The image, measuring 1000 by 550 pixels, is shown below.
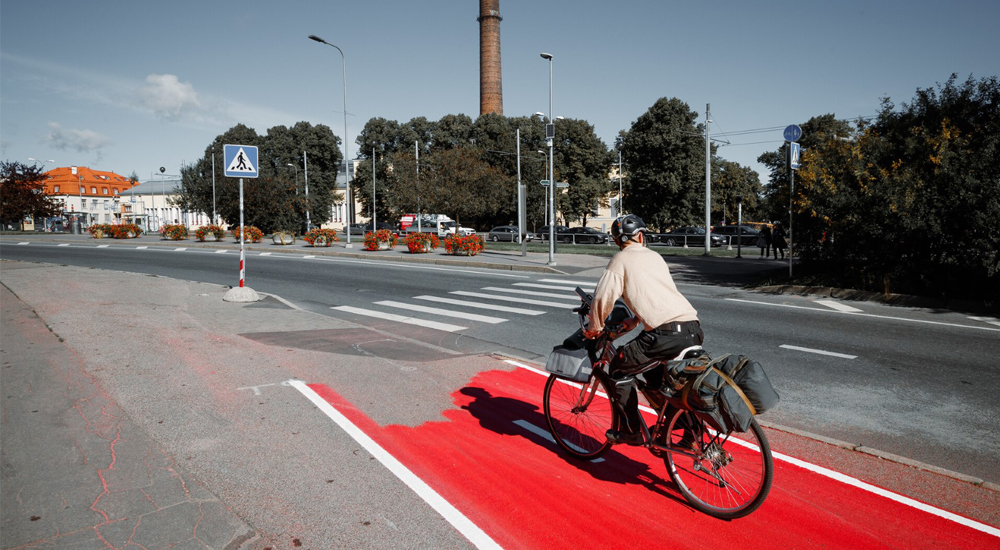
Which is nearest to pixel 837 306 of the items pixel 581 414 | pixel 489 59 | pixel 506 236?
pixel 581 414

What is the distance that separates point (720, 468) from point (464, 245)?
23.5 metres

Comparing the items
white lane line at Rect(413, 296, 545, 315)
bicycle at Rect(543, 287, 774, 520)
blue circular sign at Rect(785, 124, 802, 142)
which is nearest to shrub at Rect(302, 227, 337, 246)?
white lane line at Rect(413, 296, 545, 315)

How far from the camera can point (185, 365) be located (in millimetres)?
7109

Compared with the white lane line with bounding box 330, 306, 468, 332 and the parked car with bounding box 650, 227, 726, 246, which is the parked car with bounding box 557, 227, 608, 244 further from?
the white lane line with bounding box 330, 306, 468, 332

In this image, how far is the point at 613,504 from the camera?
3.90m

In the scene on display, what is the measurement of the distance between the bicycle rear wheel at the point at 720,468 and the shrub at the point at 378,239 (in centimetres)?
2844

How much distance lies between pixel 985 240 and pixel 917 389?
8.33 meters

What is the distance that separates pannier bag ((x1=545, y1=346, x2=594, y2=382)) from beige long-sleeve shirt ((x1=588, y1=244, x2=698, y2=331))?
0.41 metres

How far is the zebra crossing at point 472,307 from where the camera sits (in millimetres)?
11562

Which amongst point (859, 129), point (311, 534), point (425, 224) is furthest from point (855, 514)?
point (425, 224)

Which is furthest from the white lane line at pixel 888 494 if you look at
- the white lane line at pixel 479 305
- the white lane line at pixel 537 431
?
the white lane line at pixel 479 305

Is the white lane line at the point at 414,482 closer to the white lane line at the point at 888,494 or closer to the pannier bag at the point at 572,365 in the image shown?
the pannier bag at the point at 572,365

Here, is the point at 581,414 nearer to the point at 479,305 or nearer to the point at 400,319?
the point at 400,319

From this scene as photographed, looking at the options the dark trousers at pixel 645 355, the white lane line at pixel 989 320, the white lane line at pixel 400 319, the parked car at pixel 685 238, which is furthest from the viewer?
the parked car at pixel 685 238
